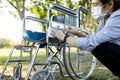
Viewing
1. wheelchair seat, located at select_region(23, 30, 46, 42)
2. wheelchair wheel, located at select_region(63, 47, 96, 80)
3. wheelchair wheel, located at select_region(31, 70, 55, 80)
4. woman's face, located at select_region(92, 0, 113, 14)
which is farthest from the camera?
wheelchair wheel, located at select_region(63, 47, 96, 80)

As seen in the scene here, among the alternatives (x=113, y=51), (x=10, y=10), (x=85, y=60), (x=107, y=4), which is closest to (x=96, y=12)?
(x=107, y=4)

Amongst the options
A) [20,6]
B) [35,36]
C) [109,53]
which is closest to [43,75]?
[35,36]

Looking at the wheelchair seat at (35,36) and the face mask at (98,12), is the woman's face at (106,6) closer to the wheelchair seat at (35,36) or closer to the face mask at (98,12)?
the face mask at (98,12)

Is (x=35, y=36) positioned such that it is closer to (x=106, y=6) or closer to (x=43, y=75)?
(x=43, y=75)

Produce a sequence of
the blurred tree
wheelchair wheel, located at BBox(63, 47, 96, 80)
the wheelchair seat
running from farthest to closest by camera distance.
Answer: the blurred tree, wheelchair wheel, located at BBox(63, 47, 96, 80), the wheelchair seat

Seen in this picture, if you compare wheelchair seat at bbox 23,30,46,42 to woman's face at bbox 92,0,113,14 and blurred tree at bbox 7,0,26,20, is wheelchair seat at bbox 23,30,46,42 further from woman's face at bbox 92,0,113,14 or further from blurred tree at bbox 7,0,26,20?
blurred tree at bbox 7,0,26,20

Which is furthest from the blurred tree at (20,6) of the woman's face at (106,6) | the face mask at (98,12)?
the woman's face at (106,6)

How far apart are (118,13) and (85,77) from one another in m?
2.21

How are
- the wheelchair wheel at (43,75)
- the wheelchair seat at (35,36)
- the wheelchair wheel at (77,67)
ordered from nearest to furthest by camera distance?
the wheelchair wheel at (43,75) → the wheelchair seat at (35,36) → the wheelchair wheel at (77,67)

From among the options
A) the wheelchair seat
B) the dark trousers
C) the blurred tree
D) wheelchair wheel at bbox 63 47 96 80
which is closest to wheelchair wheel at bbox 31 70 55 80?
the wheelchair seat

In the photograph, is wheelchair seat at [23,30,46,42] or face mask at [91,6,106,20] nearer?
face mask at [91,6,106,20]

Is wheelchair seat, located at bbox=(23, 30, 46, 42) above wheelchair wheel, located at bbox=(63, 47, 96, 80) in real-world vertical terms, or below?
above

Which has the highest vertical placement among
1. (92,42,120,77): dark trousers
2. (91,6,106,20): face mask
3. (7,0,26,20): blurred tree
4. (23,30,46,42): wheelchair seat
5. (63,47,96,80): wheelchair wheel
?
(7,0,26,20): blurred tree

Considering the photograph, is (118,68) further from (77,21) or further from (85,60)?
(85,60)
